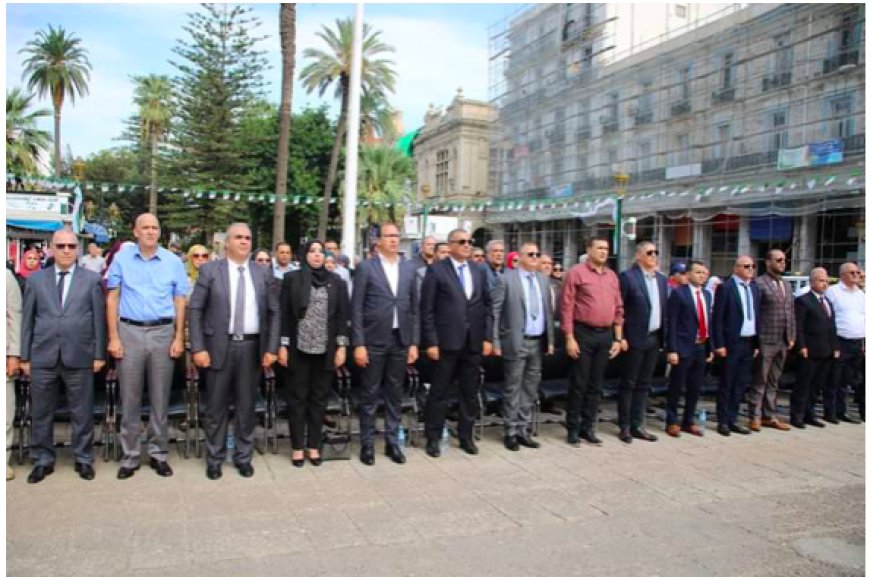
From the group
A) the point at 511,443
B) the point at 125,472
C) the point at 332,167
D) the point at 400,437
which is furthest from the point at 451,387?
the point at 332,167

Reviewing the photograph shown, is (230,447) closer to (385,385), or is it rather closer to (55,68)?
(385,385)

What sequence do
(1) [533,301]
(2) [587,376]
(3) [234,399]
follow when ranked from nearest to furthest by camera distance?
(3) [234,399] < (1) [533,301] < (2) [587,376]

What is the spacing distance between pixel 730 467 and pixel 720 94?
27.1 meters

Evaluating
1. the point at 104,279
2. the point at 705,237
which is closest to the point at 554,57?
the point at 705,237

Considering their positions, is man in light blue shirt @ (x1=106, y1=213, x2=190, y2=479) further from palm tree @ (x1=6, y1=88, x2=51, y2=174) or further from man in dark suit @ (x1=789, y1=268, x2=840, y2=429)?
palm tree @ (x1=6, y1=88, x2=51, y2=174)

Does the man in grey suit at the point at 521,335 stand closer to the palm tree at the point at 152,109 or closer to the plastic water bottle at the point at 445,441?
the plastic water bottle at the point at 445,441

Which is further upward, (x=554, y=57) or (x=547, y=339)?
(x=554, y=57)

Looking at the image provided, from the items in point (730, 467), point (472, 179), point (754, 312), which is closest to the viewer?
point (730, 467)

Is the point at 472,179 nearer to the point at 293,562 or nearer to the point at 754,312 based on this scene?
the point at 754,312

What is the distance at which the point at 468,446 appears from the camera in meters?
6.60

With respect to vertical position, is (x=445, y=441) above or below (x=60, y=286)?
below

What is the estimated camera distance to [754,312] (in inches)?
303

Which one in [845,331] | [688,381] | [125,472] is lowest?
[125,472]

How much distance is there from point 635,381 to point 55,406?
5.03 metres
